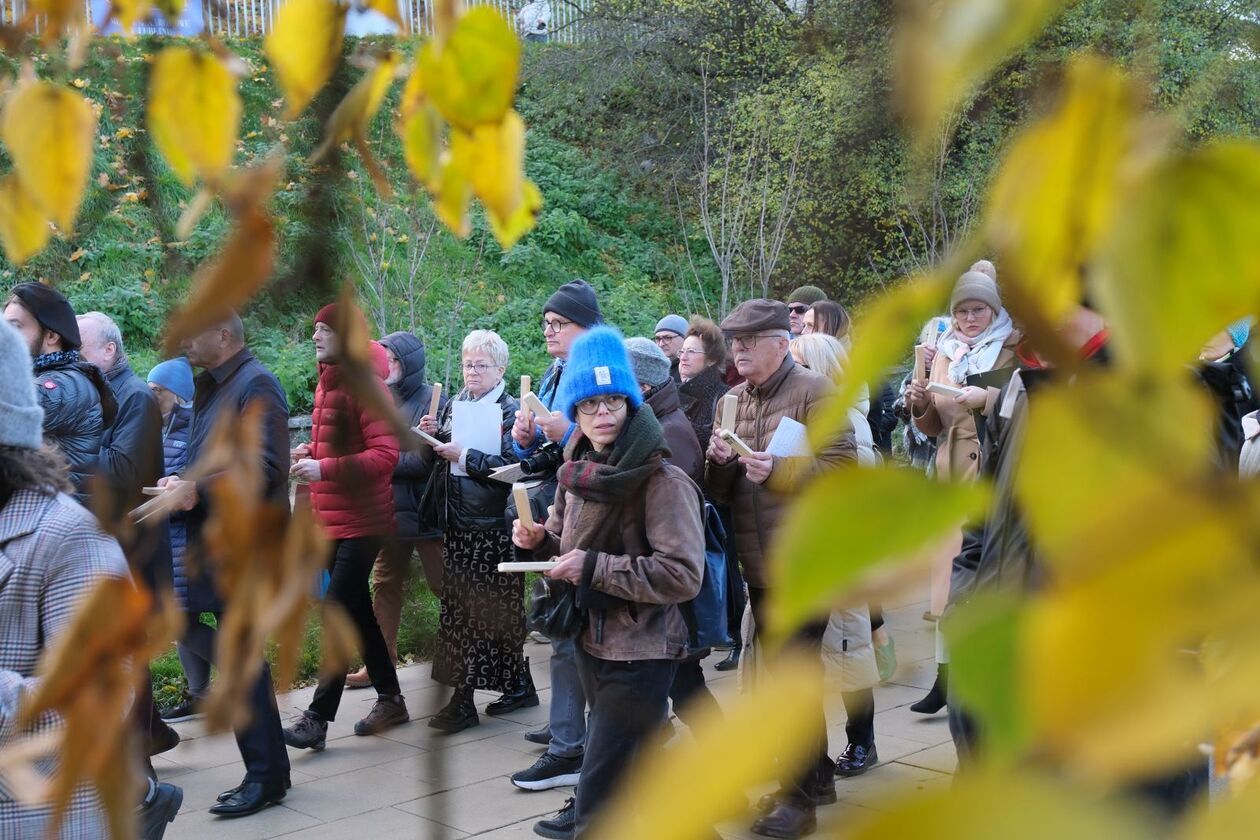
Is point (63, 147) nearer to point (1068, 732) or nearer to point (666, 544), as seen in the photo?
point (1068, 732)

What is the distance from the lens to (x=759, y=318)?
4.86 metres

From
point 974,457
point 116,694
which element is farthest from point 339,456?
point 974,457

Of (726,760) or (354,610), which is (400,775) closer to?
(354,610)

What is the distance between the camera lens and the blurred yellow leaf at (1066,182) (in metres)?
0.35

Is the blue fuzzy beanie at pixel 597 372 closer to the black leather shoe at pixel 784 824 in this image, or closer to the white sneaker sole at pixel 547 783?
the black leather shoe at pixel 784 824

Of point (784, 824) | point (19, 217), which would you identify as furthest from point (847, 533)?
point (784, 824)

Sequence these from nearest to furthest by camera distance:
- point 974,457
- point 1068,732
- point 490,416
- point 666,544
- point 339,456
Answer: point 1068,732 < point 339,456 < point 666,544 < point 974,457 < point 490,416

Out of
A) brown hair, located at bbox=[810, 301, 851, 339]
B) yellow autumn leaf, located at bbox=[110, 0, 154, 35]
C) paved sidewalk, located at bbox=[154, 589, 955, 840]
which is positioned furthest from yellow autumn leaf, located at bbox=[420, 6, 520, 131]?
brown hair, located at bbox=[810, 301, 851, 339]

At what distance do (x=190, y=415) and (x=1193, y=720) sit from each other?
20.3ft

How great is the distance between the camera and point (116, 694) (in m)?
0.75

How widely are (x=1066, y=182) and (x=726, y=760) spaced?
193 millimetres

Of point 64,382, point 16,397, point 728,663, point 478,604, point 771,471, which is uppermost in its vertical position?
point 16,397

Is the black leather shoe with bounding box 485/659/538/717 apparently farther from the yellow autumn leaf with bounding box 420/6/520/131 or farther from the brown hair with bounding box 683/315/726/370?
the yellow autumn leaf with bounding box 420/6/520/131

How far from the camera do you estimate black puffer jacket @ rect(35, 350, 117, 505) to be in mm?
5039
